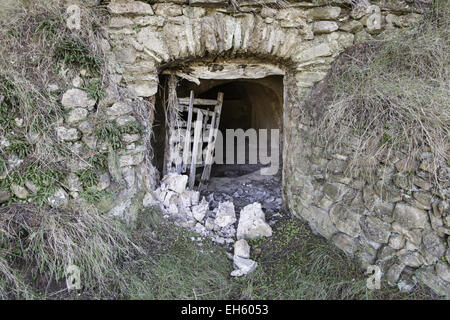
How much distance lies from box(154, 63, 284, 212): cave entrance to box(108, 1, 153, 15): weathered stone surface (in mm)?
916

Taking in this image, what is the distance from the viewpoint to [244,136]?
6.51 meters

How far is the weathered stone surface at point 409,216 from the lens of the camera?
1.93 meters

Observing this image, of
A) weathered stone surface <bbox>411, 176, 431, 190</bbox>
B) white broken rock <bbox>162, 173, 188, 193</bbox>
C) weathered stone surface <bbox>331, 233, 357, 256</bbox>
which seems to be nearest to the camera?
weathered stone surface <bbox>411, 176, 431, 190</bbox>

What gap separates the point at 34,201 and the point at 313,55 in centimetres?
293

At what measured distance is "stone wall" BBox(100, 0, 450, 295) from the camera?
2.35 metres

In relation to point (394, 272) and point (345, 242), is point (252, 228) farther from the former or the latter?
point (394, 272)

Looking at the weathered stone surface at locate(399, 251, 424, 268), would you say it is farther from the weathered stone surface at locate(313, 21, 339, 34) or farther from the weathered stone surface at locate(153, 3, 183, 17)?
the weathered stone surface at locate(153, 3, 183, 17)

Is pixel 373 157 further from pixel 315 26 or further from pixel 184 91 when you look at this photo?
pixel 184 91

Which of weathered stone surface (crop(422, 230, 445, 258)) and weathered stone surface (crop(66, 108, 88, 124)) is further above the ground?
weathered stone surface (crop(66, 108, 88, 124))

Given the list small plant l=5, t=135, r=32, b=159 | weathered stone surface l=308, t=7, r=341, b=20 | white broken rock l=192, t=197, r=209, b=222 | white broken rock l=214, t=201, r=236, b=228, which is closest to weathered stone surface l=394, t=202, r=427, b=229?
white broken rock l=214, t=201, r=236, b=228

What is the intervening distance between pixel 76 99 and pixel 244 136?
4374mm

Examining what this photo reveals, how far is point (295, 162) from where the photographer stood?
3252 mm
